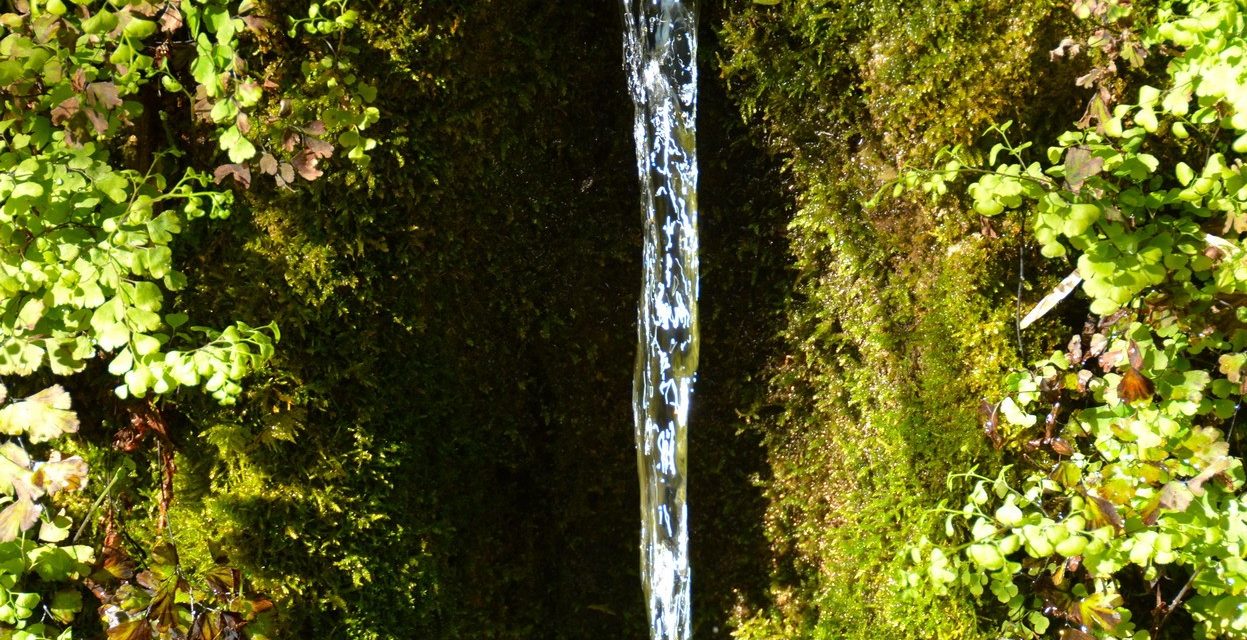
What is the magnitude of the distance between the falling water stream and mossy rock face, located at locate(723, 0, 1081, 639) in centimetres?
11

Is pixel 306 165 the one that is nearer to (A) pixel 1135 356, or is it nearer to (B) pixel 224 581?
(B) pixel 224 581

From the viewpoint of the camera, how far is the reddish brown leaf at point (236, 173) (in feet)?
5.00

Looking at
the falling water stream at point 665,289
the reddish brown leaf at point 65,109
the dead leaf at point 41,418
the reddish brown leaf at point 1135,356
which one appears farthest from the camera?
the falling water stream at point 665,289

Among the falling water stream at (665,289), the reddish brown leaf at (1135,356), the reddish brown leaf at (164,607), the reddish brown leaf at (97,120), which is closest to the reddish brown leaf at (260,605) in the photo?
the reddish brown leaf at (164,607)

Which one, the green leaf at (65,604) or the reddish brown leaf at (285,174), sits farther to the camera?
the green leaf at (65,604)

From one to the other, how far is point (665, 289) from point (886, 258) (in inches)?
15.9

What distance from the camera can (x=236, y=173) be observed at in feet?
5.06

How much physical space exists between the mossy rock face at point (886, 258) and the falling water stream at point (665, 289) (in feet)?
0.37

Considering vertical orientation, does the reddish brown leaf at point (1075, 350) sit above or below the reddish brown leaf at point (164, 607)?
above

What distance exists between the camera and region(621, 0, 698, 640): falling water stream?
1.73 meters

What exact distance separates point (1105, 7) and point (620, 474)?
119 cm

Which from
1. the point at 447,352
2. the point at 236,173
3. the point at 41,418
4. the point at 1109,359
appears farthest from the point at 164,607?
the point at 1109,359

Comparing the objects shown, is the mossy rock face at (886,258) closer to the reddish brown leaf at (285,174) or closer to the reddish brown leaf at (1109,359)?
the reddish brown leaf at (1109,359)

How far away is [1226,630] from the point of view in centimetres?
163
